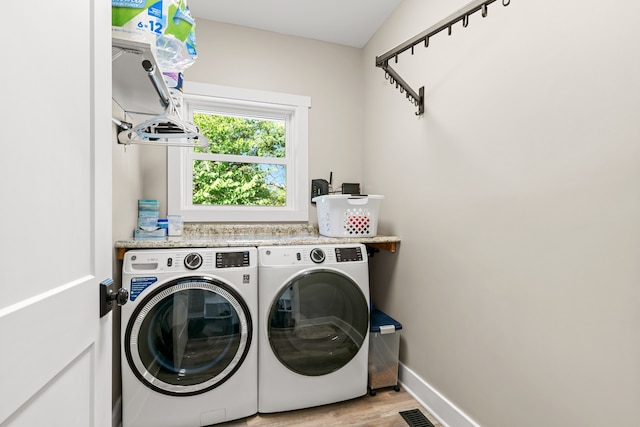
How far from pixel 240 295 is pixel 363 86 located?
2027mm

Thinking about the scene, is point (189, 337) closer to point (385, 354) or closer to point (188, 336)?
point (188, 336)

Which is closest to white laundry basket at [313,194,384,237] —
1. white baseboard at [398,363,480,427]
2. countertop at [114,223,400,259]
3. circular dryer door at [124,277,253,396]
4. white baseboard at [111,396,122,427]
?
countertop at [114,223,400,259]

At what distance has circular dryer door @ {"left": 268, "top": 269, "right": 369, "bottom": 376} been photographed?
1.66m

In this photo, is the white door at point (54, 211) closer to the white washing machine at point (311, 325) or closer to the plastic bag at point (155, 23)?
the plastic bag at point (155, 23)

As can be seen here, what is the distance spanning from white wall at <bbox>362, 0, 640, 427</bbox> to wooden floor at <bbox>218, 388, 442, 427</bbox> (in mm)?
227

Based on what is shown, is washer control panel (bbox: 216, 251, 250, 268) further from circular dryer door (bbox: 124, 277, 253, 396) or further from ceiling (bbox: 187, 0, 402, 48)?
ceiling (bbox: 187, 0, 402, 48)

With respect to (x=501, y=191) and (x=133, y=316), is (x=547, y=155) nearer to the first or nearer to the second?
(x=501, y=191)

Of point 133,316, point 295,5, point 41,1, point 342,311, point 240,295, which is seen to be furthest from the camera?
point 295,5

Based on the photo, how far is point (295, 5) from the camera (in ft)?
6.83

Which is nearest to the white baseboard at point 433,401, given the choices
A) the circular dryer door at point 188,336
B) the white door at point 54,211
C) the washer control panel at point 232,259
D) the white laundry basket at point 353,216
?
the white laundry basket at point 353,216

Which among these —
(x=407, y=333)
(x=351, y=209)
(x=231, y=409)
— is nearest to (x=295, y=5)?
(x=351, y=209)

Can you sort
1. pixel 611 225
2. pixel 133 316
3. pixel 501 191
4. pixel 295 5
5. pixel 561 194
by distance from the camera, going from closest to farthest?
pixel 611 225
pixel 561 194
pixel 501 191
pixel 133 316
pixel 295 5

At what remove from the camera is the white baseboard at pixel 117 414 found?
153cm

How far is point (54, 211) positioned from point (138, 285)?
3.42 feet
